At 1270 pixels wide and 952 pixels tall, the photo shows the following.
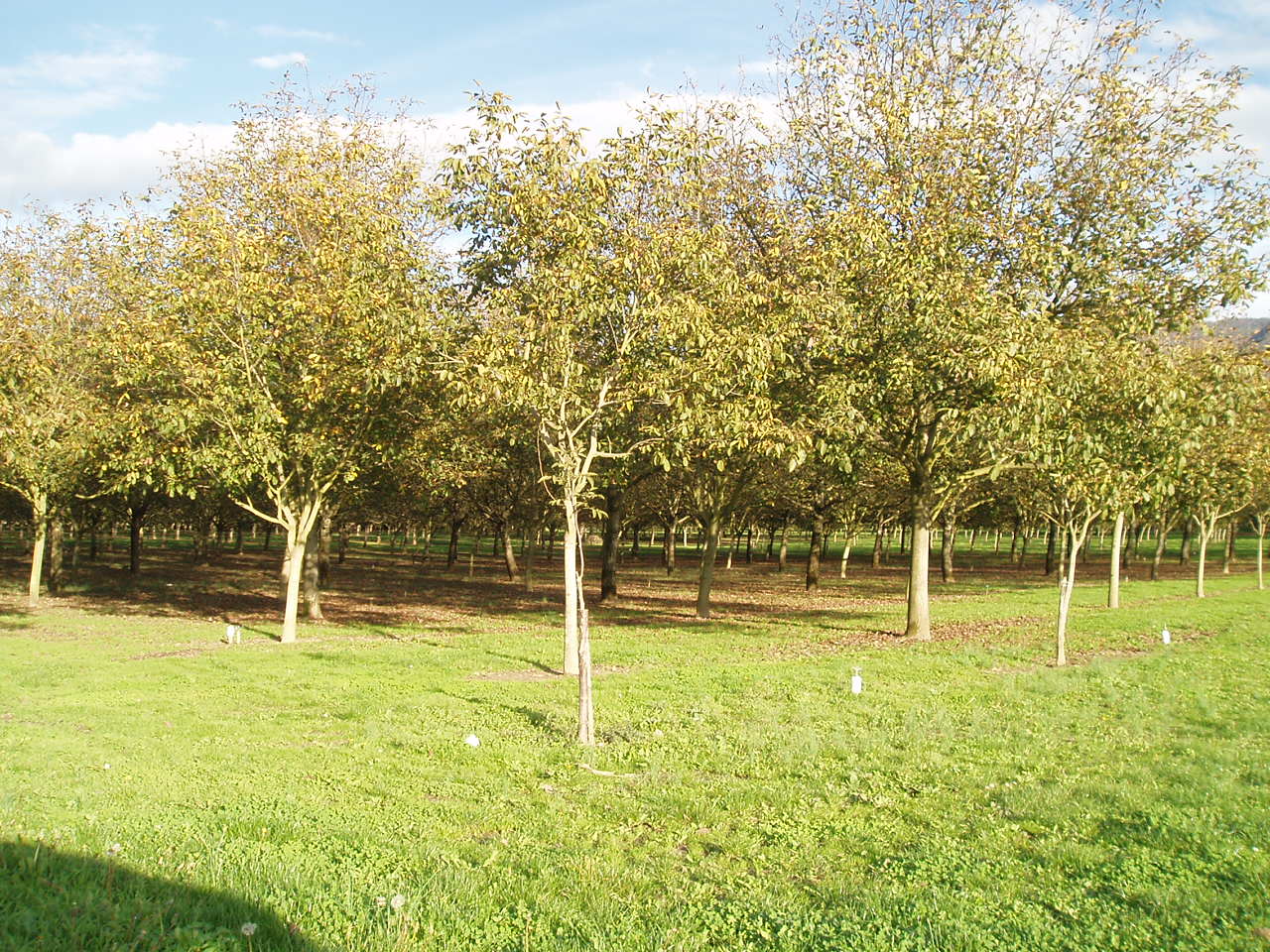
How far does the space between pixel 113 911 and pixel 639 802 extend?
4.11 m

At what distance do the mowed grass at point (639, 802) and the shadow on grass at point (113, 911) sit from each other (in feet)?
0.07

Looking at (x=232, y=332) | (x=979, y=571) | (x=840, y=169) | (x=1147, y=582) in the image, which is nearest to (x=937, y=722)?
(x=840, y=169)

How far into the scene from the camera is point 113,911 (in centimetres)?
479

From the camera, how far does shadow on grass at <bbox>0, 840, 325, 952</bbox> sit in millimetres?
4520

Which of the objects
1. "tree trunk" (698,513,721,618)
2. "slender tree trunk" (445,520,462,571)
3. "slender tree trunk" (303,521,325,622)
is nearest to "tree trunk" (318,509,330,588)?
"slender tree trunk" (303,521,325,622)

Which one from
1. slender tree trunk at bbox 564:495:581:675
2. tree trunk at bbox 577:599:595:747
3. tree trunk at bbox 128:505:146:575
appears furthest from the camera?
tree trunk at bbox 128:505:146:575

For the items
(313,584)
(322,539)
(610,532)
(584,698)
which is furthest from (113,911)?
(610,532)

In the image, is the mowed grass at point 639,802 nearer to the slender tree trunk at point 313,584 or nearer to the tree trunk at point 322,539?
the slender tree trunk at point 313,584

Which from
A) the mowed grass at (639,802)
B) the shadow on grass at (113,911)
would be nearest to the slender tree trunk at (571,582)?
the mowed grass at (639,802)

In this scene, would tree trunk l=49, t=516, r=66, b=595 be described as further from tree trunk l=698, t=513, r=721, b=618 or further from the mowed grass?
tree trunk l=698, t=513, r=721, b=618

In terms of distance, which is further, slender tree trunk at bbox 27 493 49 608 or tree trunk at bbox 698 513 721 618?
slender tree trunk at bbox 27 493 49 608

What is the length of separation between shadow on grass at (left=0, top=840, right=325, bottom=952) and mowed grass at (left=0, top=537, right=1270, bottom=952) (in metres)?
0.02

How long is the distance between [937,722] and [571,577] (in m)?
5.25

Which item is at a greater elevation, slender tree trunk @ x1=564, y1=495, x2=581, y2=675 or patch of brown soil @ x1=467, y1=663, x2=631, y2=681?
slender tree trunk @ x1=564, y1=495, x2=581, y2=675
